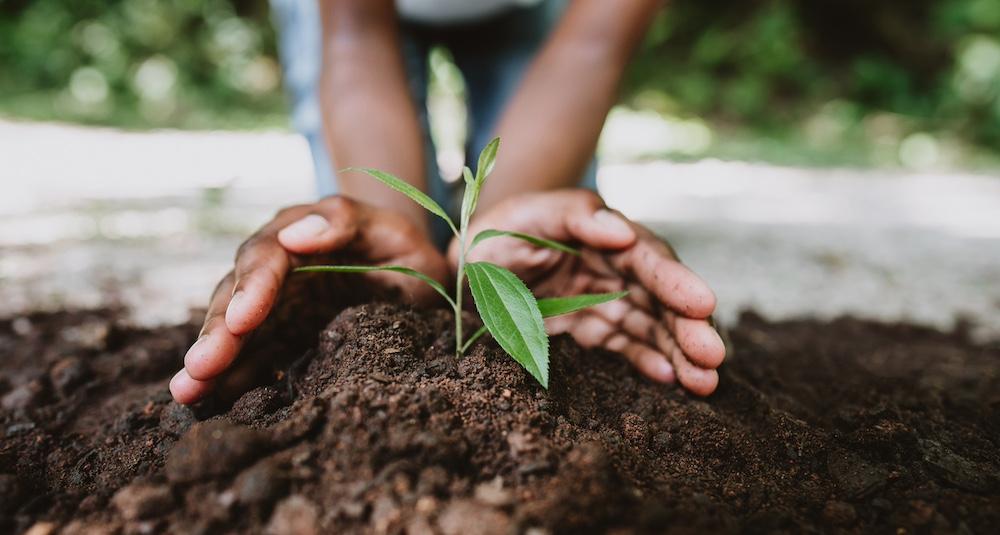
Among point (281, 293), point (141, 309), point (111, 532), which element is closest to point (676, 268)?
point (281, 293)

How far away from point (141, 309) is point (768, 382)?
1.97 metres

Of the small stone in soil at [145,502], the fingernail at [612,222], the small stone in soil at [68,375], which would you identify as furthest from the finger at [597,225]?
the small stone in soil at [68,375]

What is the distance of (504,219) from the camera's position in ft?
5.61

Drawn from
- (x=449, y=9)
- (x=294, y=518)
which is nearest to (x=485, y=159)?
(x=294, y=518)

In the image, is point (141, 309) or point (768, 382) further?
point (141, 309)

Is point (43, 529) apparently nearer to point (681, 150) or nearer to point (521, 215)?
point (521, 215)

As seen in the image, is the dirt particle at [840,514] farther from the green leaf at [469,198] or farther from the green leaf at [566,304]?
the green leaf at [469,198]

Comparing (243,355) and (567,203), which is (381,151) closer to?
(567,203)

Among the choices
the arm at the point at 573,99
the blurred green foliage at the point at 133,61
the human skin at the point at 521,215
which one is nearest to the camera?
the human skin at the point at 521,215

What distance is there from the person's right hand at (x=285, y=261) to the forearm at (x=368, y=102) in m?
0.49

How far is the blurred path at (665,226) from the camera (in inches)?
104

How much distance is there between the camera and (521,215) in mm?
1691

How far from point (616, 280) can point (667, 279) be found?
9.3 inches

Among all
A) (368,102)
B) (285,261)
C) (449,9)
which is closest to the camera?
(285,261)
